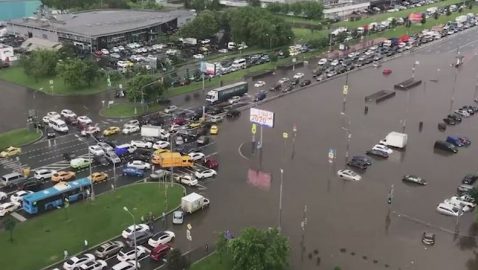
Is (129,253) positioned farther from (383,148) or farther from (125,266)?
(383,148)

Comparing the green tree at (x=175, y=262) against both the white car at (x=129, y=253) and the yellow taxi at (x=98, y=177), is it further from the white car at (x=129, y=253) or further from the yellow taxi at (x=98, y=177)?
the yellow taxi at (x=98, y=177)

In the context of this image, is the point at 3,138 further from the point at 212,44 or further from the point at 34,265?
the point at 212,44

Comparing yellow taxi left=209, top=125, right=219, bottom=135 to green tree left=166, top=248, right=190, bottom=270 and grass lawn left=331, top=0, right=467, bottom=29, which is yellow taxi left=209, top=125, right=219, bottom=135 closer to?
green tree left=166, top=248, right=190, bottom=270

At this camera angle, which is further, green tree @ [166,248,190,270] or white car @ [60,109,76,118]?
white car @ [60,109,76,118]

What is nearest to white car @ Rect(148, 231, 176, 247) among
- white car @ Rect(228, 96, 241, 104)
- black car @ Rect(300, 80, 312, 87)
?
white car @ Rect(228, 96, 241, 104)

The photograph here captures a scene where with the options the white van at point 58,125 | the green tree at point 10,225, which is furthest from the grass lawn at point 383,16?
the green tree at point 10,225

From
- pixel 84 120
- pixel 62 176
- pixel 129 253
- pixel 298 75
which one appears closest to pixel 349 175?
pixel 129 253
